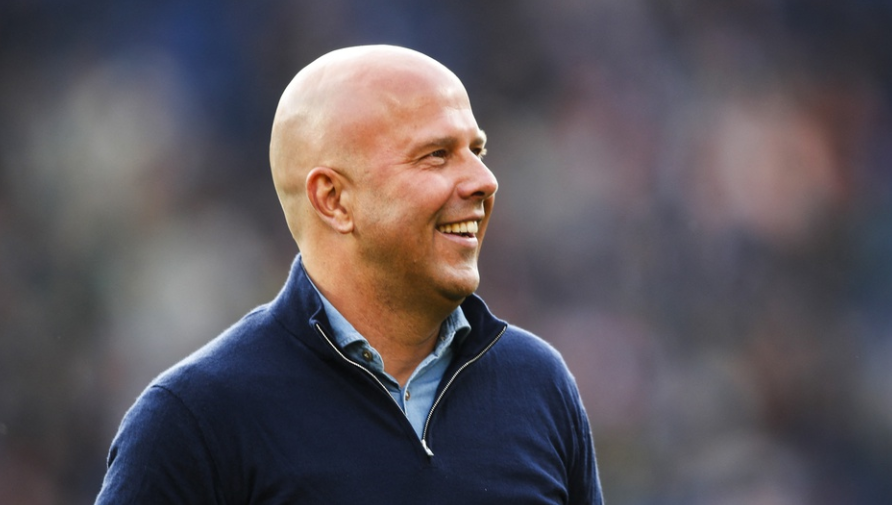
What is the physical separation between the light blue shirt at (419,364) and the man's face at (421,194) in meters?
0.12

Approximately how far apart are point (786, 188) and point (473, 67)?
185 centimetres

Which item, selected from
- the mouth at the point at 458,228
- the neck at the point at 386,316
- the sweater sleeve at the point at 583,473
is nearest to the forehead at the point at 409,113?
the mouth at the point at 458,228

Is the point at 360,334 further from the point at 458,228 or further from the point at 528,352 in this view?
the point at 528,352

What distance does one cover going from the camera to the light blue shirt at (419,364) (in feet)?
7.13

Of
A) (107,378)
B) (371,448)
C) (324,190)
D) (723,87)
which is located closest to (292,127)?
Answer: (324,190)

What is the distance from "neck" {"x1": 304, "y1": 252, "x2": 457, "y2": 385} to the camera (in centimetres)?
223

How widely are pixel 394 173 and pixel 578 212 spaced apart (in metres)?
4.70

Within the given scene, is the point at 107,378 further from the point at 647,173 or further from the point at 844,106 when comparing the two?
the point at 844,106

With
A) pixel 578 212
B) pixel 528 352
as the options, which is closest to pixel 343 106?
pixel 528 352

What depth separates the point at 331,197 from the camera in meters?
2.23

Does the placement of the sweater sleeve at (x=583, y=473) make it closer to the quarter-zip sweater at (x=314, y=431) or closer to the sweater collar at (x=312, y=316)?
the quarter-zip sweater at (x=314, y=431)

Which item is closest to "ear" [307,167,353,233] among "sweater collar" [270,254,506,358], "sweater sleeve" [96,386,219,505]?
"sweater collar" [270,254,506,358]

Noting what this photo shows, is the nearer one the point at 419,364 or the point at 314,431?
the point at 314,431

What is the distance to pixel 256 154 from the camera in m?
6.55
